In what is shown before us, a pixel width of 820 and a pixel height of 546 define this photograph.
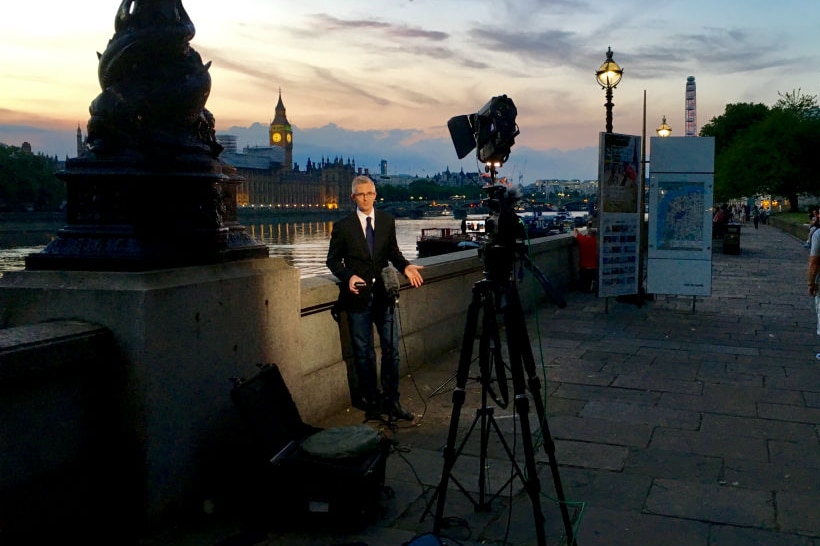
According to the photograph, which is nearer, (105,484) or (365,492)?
(105,484)

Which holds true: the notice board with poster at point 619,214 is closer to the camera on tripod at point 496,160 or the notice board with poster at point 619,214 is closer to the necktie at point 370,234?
the necktie at point 370,234

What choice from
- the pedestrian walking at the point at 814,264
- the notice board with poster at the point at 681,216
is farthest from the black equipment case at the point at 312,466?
the notice board with poster at the point at 681,216

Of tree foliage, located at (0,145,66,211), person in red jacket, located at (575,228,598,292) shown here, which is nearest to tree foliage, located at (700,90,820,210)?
person in red jacket, located at (575,228,598,292)

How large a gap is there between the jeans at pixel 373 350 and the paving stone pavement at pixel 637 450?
293 mm

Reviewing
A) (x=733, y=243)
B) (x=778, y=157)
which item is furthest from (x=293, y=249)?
(x=733, y=243)

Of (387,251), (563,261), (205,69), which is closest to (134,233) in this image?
(205,69)

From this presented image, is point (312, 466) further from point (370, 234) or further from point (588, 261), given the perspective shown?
point (588, 261)

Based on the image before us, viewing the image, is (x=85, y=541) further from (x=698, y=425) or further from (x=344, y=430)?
(x=698, y=425)

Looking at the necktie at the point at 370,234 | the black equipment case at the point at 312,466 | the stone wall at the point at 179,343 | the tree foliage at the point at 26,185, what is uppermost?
the tree foliage at the point at 26,185

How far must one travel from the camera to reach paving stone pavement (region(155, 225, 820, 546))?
385cm

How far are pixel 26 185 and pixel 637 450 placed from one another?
10937 centimetres

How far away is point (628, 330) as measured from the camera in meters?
10.3

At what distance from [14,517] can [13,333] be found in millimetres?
807

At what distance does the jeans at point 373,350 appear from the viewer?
5.79 meters
